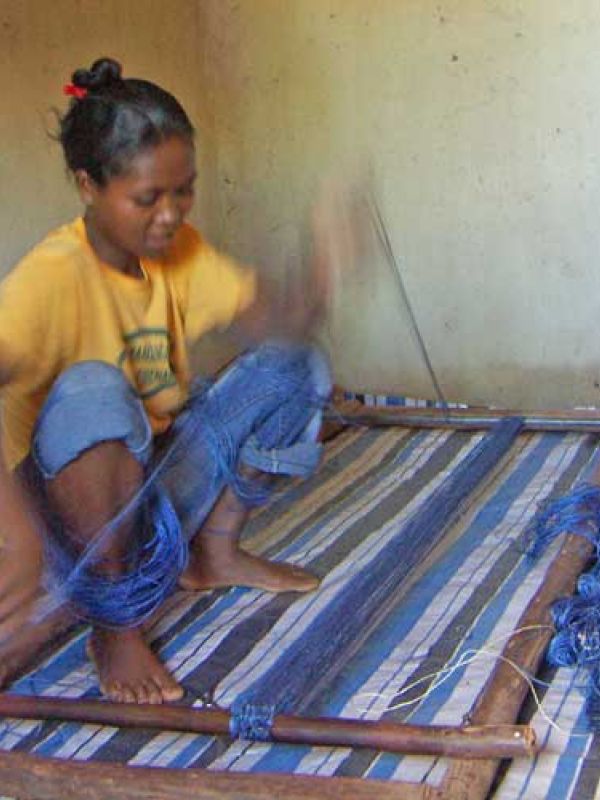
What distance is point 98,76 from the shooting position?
6.26 ft

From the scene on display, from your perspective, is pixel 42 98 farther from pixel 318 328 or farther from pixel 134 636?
pixel 134 636

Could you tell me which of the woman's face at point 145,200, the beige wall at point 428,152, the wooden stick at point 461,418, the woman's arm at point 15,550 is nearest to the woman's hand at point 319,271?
the woman's face at point 145,200

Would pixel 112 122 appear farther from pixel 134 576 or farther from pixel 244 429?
pixel 134 576

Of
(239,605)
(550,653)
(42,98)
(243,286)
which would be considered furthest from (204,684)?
(42,98)

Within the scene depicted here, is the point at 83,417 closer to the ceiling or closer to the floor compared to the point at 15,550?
closer to the ceiling

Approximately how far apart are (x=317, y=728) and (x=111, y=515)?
402 mm

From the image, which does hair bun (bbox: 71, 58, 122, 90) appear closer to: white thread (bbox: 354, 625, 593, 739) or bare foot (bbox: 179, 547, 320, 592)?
bare foot (bbox: 179, 547, 320, 592)

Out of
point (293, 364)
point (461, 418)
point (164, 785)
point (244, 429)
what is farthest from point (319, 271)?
point (461, 418)

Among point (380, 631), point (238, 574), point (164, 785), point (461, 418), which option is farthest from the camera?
point (461, 418)

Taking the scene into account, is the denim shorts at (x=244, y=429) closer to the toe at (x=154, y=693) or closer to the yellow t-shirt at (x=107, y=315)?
the yellow t-shirt at (x=107, y=315)

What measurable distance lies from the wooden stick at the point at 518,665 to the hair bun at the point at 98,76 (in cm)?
94

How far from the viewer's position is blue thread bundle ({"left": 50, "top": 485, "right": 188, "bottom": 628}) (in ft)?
6.04

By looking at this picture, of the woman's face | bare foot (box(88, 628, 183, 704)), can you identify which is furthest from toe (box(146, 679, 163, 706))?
the woman's face

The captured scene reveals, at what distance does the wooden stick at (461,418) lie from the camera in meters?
3.00
